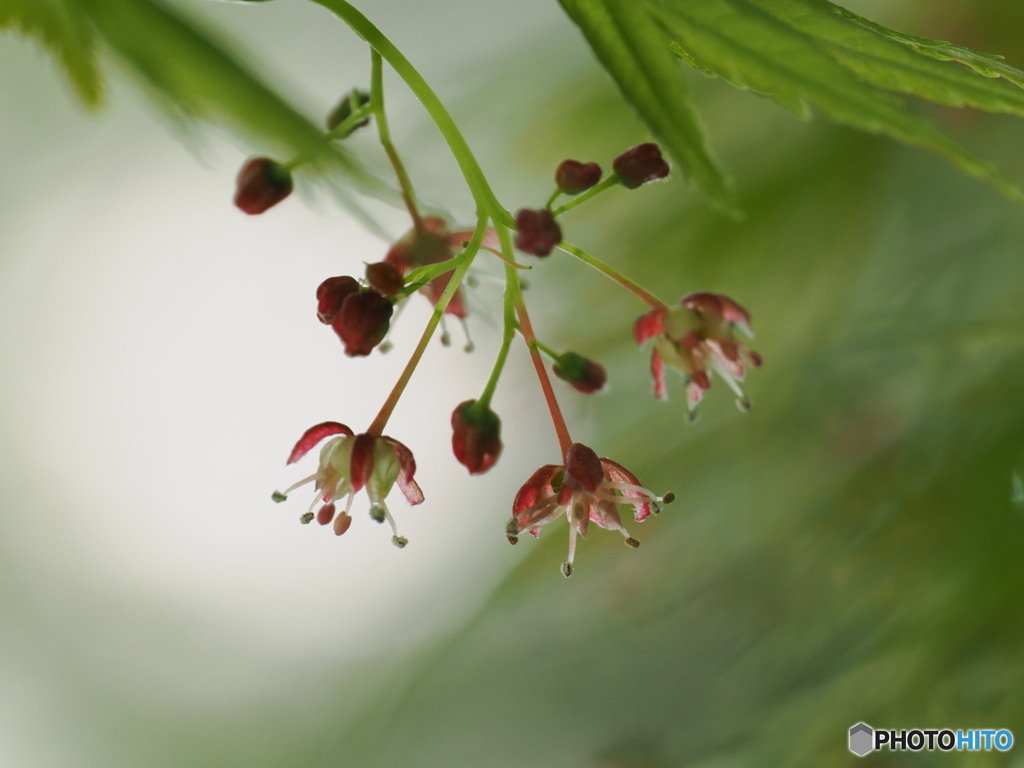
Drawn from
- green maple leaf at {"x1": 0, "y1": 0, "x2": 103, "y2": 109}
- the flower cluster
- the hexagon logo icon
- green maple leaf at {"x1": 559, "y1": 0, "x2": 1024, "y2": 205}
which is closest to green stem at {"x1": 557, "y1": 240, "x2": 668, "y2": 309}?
the flower cluster

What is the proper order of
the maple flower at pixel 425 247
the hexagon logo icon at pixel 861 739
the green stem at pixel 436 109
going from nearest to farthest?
the green stem at pixel 436 109 < the maple flower at pixel 425 247 < the hexagon logo icon at pixel 861 739

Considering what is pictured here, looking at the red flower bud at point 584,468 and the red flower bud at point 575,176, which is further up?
the red flower bud at point 575,176

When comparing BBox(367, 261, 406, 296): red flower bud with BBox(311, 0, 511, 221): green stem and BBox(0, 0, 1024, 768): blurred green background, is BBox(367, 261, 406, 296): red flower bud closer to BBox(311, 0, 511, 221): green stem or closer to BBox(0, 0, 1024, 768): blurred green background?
BBox(311, 0, 511, 221): green stem

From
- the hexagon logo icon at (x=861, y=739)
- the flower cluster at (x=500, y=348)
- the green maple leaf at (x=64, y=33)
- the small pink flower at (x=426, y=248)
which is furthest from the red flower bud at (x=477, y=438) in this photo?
the hexagon logo icon at (x=861, y=739)

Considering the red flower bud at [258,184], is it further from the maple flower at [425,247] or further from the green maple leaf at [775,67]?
the green maple leaf at [775,67]

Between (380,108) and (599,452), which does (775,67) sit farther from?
(599,452)

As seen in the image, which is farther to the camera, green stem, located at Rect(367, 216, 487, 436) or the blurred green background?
the blurred green background

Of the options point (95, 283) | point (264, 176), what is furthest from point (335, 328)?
point (95, 283)

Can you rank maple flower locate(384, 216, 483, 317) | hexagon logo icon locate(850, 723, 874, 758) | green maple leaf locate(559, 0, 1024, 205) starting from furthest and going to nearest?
hexagon logo icon locate(850, 723, 874, 758), maple flower locate(384, 216, 483, 317), green maple leaf locate(559, 0, 1024, 205)
